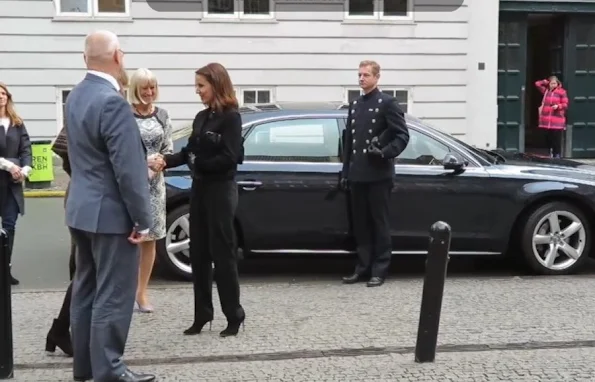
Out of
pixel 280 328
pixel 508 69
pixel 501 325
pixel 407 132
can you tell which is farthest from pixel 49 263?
pixel 508 69

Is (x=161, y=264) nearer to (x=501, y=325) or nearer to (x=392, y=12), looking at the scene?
(x=501, y=325)

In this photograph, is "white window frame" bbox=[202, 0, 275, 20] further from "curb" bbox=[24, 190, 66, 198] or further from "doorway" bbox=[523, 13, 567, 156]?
"doorway" bbox=[523, 13, 567, 156]

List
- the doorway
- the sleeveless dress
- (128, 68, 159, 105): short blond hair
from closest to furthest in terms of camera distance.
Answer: (128, 68, 159, 105): short blond hair → the sleeveless dress → the doorway

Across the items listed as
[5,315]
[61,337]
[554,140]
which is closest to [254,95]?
[554,140]

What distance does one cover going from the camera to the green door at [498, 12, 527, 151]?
1744 centimetres

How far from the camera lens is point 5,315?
4566mm

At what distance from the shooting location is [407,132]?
6.77 m

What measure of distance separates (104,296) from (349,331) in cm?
199

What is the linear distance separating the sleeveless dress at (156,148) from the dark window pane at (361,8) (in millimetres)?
11701

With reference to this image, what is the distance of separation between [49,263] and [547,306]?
16.3ft

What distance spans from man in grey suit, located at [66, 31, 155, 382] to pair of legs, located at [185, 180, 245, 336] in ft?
3.36

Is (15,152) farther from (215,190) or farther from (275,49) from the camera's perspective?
(275,49)

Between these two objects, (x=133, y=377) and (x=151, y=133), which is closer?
(x=133, y=377)

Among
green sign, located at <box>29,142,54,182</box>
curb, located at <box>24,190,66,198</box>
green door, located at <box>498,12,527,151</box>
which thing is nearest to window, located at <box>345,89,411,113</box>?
green door, located at <box>498,12,527,151</box>
